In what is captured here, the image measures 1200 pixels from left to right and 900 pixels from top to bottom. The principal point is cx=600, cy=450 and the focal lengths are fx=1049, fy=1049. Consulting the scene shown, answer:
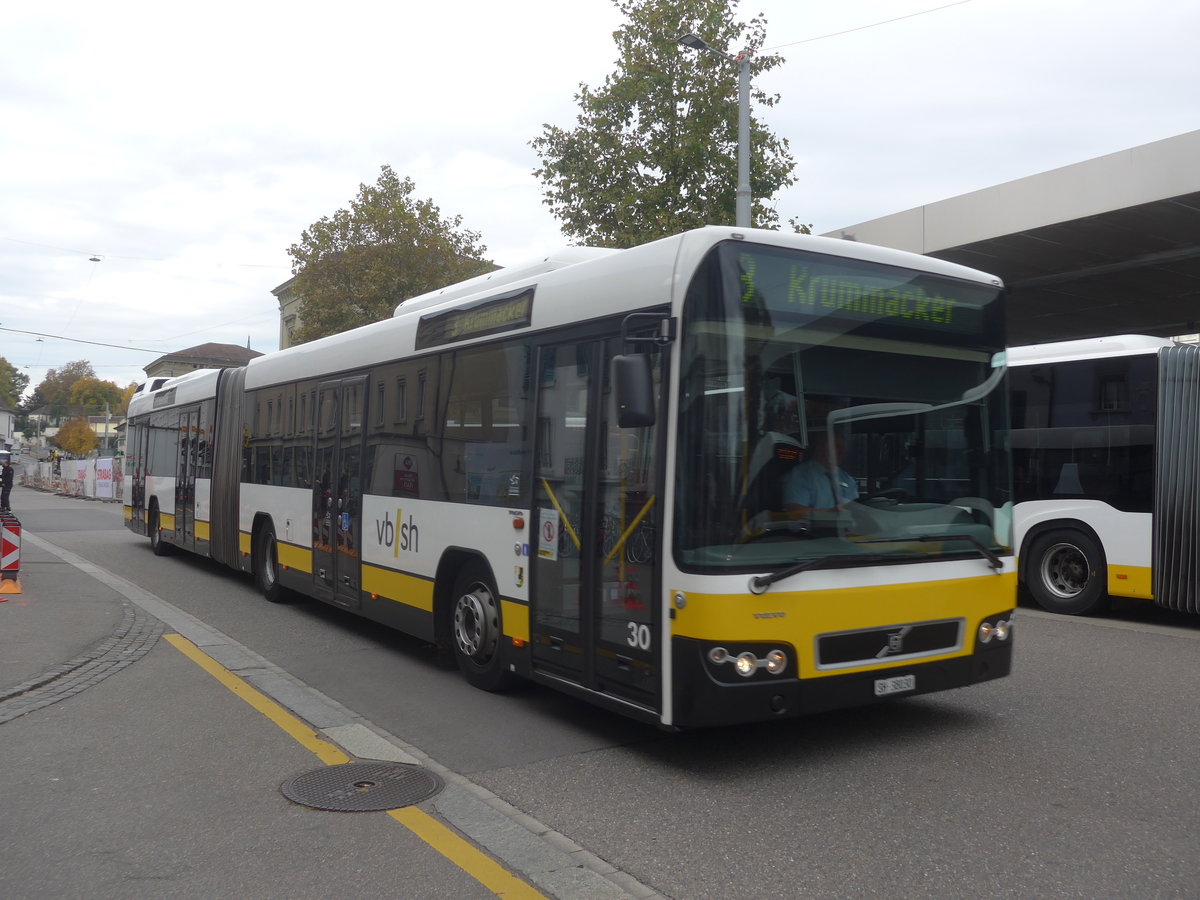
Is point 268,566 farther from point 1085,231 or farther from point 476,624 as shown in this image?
point 1085,231

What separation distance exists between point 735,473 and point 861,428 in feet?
2.88

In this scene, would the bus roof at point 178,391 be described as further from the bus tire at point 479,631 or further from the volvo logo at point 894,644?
the volvo logo at point 894,644

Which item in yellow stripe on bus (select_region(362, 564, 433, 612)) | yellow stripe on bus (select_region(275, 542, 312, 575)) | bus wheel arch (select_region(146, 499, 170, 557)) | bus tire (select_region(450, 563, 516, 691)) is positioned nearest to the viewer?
bus tire (select_region(450, 563, 516, 691))

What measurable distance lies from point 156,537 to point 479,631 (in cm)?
1197

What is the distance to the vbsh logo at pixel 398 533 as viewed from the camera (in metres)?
8.22

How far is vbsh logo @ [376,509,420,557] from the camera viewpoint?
8.22m

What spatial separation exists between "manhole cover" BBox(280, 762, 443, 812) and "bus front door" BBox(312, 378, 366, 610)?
12.6 feet

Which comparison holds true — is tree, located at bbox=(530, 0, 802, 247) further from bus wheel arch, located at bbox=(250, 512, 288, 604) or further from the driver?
the driver

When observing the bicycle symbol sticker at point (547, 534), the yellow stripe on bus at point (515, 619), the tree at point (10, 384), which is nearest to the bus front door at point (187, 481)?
the yellow stripe on bus at point (515, 619)

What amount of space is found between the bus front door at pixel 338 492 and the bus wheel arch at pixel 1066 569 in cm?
772

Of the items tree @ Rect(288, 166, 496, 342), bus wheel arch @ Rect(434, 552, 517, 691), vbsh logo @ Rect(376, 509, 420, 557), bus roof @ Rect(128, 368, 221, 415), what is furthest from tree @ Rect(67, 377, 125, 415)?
bus wheel arch @ Rect(434, 552, 517, 691)

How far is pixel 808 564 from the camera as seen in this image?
17.3 ft

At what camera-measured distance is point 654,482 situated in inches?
211

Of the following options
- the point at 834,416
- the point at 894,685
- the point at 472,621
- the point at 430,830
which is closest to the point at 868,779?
the point at 894,685
